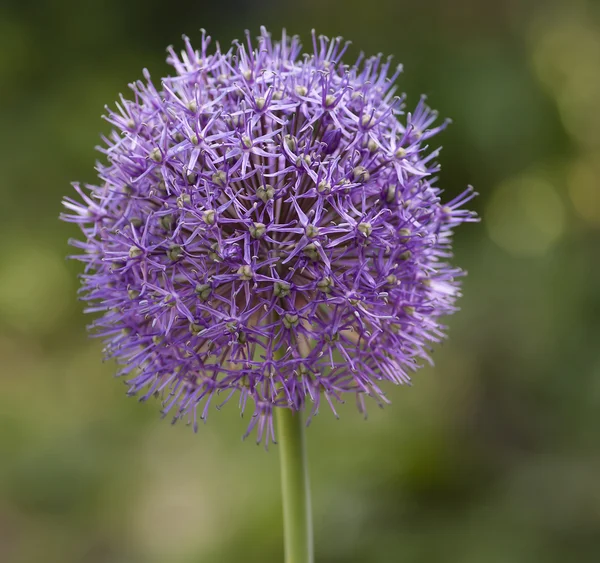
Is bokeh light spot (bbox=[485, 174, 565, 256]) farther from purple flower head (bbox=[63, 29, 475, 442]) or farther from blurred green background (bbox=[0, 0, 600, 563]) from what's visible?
purple flower head (bbox=[63, 29, 475, 442])

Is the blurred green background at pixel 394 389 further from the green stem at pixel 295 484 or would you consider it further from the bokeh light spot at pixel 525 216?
the green stem at pixel 295 484

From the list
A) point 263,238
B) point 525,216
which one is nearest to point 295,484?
point 263,238

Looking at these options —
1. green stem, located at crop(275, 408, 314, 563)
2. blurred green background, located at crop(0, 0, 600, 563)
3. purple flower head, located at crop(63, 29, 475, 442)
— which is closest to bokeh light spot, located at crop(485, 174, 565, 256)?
blurred green background, located at crop(0, 0, 600, 563)

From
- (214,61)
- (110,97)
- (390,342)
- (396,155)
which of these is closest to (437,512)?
(390,342)

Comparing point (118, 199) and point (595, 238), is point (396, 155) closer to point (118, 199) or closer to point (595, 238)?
point (118, 199)

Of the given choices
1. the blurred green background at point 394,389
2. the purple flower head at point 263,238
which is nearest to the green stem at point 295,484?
the purple flower head at point 263,238
